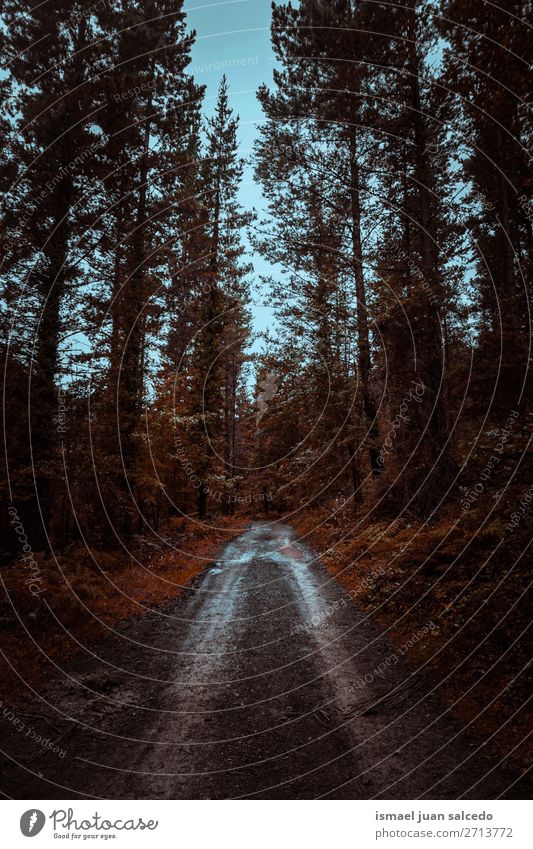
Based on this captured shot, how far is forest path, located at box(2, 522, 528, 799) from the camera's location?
3666mm

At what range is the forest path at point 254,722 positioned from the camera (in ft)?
12.0

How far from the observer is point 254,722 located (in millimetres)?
4754

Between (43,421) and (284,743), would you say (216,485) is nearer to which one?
(43,421)

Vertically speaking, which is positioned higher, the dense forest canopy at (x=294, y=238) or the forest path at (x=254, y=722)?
the dense forest canopy at (x=294, y=238)

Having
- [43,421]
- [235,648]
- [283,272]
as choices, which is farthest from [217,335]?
[235,648]

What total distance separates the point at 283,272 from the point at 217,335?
31.7 ft

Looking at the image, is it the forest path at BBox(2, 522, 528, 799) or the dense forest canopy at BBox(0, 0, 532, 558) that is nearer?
the forest path at BBox(2, 522, 528, 799)
